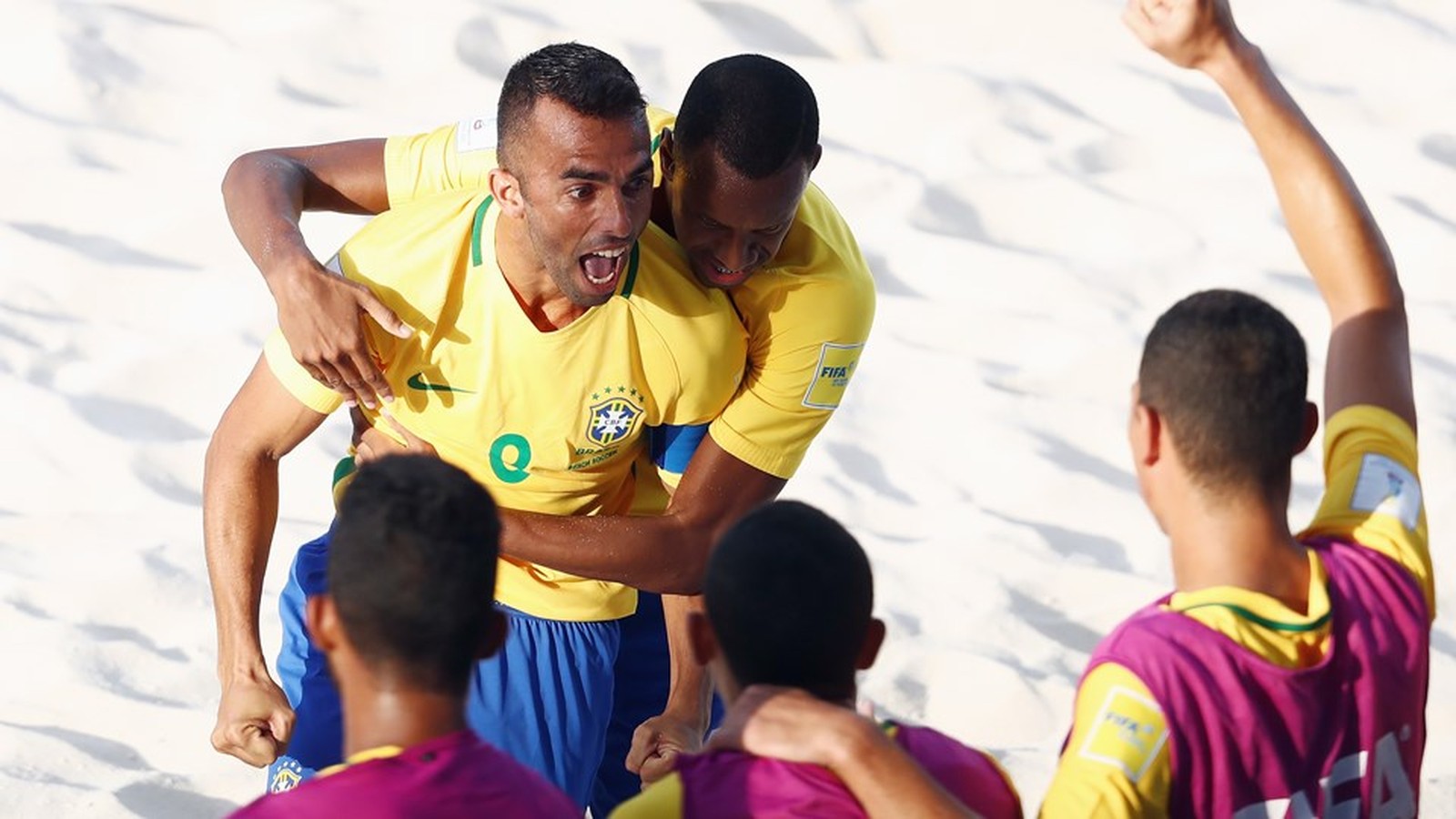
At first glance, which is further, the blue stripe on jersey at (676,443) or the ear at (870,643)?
the blue stripe on jersey at (676,443)

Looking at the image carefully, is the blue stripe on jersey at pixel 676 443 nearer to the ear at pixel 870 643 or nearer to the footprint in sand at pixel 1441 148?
the ear at pixel 870 643

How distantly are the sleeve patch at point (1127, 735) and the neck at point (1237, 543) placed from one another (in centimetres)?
21

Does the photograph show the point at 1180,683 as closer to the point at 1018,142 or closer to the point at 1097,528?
the point at 1097,528

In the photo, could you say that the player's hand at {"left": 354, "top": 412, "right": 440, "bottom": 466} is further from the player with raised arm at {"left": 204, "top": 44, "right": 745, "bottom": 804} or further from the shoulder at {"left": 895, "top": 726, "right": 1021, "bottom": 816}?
the shoulder at {"left": 895, "top": 726, "right": 1021, "bottom": 816}

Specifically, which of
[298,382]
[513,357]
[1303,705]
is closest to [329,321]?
[298,382]

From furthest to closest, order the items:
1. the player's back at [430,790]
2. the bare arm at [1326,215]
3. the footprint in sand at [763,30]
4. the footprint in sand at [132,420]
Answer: the footprint in sand at [763,30]
the footprint in sand at [132,420]
the bare arm at [1326,215]
the player's back at [430,790]

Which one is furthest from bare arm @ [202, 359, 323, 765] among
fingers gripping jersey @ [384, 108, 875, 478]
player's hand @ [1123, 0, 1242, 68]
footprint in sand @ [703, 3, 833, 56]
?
footprint in sand @ [703, 3, 833, 56]

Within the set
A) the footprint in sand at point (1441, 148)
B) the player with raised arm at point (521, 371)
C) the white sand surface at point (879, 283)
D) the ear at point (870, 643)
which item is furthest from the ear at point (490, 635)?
the footprint in sand at point (1441, 148)

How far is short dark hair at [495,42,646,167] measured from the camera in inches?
131

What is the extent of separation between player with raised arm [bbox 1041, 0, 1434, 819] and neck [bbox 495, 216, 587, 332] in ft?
4.27

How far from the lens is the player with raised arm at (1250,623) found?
222cm

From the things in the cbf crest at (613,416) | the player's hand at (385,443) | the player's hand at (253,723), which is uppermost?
the cbf crest at (613,416)

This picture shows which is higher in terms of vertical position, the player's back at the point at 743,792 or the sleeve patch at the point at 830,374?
the player's back at the point at 743,792

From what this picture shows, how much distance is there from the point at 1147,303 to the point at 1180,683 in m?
4.13
